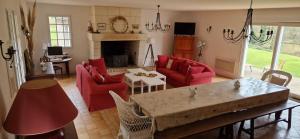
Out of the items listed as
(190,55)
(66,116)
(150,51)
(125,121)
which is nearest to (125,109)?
(125,121)

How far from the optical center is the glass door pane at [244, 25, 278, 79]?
6375mm

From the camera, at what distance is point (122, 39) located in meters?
7.32

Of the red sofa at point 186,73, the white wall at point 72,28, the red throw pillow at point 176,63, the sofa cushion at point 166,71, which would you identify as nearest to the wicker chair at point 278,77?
the red sofa at point 186,73

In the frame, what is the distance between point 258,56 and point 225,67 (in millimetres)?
1242

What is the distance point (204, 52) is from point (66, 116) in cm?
795

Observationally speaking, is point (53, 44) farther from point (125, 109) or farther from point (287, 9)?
point (287, 9)

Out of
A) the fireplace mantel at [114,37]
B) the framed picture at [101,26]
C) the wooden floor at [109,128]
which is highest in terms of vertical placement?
the framed picture at [101,26]

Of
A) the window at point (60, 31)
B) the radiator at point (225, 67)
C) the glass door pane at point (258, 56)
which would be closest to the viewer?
the glass door pane at point (258, 56)

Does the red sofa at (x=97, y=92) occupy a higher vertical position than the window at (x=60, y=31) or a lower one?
lower

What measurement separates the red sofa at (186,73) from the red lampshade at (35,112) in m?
4.66

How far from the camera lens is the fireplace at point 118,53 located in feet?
24.6

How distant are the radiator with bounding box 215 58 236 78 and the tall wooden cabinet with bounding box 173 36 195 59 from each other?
124cm

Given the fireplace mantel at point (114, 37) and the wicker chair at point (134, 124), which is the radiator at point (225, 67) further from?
the wicker chair at point (134, 124)

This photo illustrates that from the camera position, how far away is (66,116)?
1312mm
